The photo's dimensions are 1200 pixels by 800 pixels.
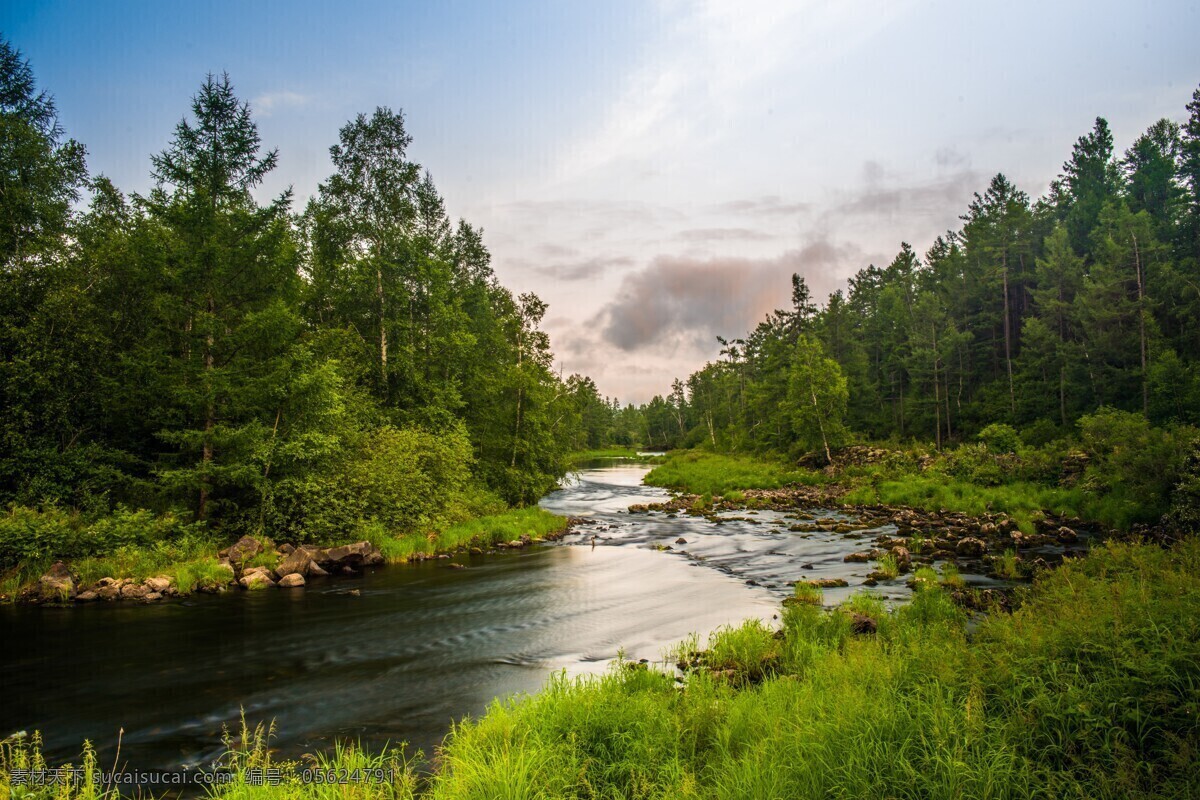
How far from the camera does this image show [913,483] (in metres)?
31.8

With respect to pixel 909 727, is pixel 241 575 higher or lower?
lower

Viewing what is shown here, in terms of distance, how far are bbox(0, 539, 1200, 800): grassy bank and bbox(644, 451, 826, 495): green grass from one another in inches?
1351

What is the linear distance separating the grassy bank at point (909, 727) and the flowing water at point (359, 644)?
1.91 metres

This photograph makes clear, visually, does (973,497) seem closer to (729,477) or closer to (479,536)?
(729,477)

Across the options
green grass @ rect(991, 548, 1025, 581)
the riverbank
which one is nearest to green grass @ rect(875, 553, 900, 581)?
green grass @ rect(991, 548, 1025, 581)

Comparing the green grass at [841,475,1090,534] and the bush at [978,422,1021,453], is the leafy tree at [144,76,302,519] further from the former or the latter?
the bush at [978,422,1021,453]

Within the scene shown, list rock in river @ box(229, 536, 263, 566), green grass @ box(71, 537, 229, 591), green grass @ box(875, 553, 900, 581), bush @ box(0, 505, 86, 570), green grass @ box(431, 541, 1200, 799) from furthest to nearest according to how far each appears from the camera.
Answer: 1. rock in river @ box(229, 536, 263, 566)
2. green grass @ box(71, 537, 229, 591)
3. green grass @ box(875, 553, 900, 581)
4. bush @ box(0, 505, 86, 570)
5. green grass @ box(431, 541, 1200, 799)

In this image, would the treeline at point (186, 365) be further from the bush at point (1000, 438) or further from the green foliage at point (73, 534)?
the bush at point (1000, 438)

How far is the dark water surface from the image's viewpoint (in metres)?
8.66

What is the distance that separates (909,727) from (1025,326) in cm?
5313

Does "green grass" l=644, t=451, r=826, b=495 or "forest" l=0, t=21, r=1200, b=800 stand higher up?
"forest" l=0, t=21, r=1200, b=800

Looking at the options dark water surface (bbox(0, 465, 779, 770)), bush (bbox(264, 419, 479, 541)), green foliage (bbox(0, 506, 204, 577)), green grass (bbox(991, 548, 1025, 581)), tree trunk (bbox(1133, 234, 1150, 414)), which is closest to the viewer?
dark water surface (bbox(0, 465, 779, 770))

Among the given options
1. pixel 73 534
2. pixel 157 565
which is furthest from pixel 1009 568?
pixel 73 534

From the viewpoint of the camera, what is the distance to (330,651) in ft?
39.1
